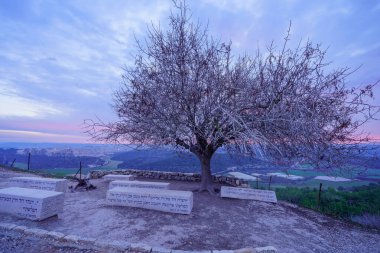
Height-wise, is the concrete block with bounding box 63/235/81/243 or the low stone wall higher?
the low stone wall

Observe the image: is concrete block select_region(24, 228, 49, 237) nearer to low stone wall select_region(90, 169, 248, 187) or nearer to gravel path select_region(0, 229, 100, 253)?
gravel path select_region(0, 229, 100, 253)

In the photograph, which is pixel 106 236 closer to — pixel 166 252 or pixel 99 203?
pixel 166 252

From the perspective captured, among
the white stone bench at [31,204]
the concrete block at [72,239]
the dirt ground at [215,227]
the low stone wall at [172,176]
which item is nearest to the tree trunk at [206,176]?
the dirt ground at [215,227]

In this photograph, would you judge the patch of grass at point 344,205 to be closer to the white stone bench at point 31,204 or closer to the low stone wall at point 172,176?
the low stone wall at point 172,176

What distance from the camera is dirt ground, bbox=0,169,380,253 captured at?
681cm

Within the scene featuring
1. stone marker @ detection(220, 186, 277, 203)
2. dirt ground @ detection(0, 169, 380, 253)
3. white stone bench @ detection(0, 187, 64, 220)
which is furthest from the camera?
stone marker @ detection(220, 186, 277, 203)

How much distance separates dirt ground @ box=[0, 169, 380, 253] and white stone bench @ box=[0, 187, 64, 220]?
202 millimetres

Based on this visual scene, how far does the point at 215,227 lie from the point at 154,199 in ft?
7.97

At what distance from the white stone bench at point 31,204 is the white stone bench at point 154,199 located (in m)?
1.89

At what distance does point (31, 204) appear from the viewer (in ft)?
25.7

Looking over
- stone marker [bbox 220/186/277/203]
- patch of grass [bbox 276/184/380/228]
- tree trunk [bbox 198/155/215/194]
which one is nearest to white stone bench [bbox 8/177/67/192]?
tree trunk [bbox 198/155/215/194]

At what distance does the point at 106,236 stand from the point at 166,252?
2.08 metres

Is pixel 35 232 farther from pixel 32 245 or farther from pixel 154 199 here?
pixel 154 199

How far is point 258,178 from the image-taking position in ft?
54.0
